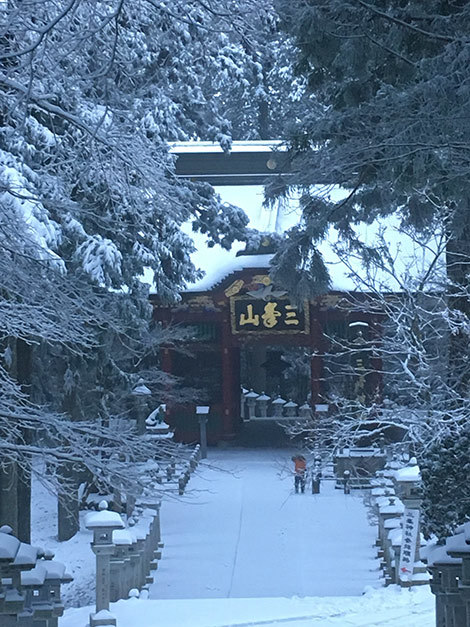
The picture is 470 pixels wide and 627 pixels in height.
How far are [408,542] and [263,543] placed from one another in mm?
3980

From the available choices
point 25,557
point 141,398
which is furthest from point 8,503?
point 141,398

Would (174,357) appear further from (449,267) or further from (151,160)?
(151,160)

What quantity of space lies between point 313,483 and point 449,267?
6.24 metres

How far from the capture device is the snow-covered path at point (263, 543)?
13.2 m

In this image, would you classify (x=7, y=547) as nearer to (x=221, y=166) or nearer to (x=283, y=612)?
(x=283, y=612)

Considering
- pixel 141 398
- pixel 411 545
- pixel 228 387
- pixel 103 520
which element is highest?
pixel 228 387

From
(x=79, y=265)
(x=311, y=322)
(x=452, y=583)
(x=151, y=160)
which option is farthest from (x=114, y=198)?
(x=311, y=322)

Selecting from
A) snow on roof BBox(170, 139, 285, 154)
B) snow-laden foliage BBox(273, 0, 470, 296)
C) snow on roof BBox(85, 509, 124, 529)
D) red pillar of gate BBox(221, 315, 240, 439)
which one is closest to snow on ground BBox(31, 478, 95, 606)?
snow on roof BBox(85, 509, 124, 529)

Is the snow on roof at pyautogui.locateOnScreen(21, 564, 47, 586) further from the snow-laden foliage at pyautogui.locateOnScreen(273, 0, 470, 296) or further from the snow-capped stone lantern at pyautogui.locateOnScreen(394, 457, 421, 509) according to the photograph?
the snow-capped stone lantern at pyautogui.locateOnScreen(394, 457, 421, 509)

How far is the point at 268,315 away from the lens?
2208 centimetres

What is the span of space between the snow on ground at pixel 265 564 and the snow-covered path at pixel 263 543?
15 millimetres

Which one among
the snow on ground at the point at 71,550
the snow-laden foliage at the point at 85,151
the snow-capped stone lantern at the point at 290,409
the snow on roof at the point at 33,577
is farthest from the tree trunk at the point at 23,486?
the snow-capped stone lantern at the point at 290,409

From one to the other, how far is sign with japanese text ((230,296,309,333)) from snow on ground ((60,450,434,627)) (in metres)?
3.05

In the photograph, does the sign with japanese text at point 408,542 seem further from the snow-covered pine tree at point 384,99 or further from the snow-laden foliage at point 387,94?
the snow-laden foliage at point 387,94
